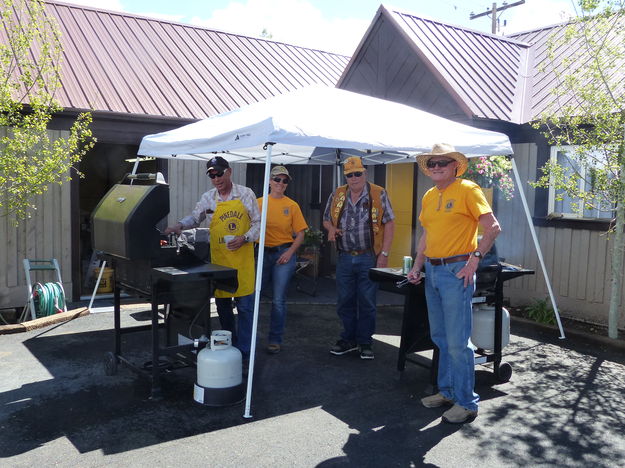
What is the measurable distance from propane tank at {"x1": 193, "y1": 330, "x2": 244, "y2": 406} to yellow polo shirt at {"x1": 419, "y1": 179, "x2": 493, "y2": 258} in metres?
1.76

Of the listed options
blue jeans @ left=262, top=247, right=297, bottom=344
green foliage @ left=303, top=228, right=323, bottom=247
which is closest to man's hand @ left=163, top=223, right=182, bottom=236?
blue jeans @ left=262, top=247, right=297, bottom=344

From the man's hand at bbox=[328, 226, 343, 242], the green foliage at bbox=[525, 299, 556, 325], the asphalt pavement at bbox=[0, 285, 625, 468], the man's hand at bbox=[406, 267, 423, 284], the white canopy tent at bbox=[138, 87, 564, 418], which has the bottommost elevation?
the asphalt pavement at bbox=[0, 285, 625, 468]

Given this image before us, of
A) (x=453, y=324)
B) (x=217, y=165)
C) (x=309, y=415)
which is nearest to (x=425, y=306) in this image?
(x=453, y=324)

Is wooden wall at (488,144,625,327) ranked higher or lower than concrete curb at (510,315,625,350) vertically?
higher

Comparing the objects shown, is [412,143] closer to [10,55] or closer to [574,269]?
[574,269]

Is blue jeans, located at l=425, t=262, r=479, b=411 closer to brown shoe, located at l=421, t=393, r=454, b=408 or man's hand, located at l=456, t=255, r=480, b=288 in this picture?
man's hand, located at l=456, t=255, r=480, b=288

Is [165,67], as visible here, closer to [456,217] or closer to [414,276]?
[414,276]

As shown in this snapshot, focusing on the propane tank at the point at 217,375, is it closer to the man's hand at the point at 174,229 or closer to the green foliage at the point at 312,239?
the man's hand at the point at 174,229

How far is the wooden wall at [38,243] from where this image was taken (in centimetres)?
786

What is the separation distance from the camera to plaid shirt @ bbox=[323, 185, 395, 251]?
18.6ft

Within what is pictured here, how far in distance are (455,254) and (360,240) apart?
162 centimetres

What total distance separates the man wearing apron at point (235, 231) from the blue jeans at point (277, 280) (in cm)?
50

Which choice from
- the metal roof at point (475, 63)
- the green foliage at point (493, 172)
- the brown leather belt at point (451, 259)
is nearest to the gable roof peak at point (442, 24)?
the metal roof at point (475, 63)

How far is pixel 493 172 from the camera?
26.3 ft
